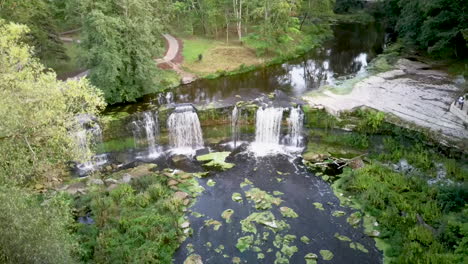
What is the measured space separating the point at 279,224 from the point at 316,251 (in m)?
1.98

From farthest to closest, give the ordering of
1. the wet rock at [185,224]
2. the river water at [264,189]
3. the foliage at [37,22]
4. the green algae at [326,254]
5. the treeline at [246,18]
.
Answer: the treeline at [246,18] → the foliage at [37,22] → the wet rock at [185,224] → the river water at [264,189] → the green algae at [326,254]

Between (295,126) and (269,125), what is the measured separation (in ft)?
5.26

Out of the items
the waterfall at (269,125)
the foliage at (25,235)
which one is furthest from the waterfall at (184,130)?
the foliage at (25,235)

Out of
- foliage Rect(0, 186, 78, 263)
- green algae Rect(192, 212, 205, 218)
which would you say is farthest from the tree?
foliage Rect(0, 186, 78, 263)

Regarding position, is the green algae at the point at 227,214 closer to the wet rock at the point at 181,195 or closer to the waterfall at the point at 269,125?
the wet rock at the point at 181,195

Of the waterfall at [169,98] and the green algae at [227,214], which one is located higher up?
the waterfall at [169,98]

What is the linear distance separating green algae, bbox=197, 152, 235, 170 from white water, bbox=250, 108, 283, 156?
6.91ft

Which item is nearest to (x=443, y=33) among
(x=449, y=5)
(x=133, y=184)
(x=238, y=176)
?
(x=449, y=5)

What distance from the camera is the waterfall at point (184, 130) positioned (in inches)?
858

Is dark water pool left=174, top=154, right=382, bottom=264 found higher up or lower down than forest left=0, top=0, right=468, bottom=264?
lower down

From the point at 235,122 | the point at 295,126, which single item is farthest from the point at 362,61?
the point at 235,122

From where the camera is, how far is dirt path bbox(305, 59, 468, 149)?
20.0m

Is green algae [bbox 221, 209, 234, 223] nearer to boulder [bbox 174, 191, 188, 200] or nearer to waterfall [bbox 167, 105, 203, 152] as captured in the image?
boulder [bbox 174, 191, 188, 200]

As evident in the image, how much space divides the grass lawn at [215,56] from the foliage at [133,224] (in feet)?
53.2
